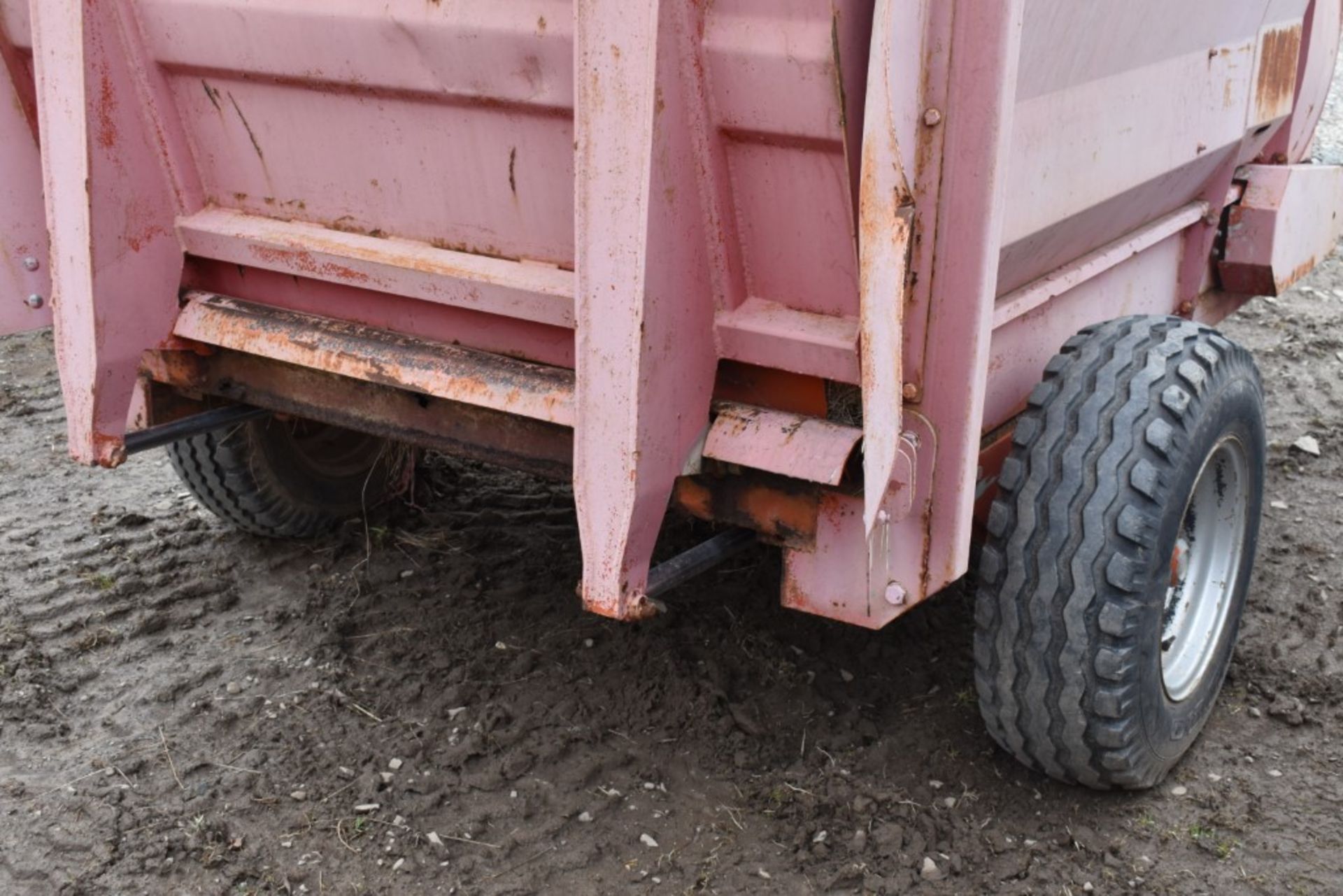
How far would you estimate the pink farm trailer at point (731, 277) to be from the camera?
82.0 inches

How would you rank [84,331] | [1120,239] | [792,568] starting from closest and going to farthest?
1. [792,568]
2. [84,331]
3. [1120,239]

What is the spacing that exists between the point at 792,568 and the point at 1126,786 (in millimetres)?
899

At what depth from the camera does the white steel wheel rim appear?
9.91 feet

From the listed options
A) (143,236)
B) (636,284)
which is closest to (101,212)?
(143,236)

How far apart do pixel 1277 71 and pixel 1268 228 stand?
0.40m

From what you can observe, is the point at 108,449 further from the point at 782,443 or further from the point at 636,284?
the point at 782,443

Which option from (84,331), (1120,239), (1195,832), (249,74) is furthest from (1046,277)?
(84,331)

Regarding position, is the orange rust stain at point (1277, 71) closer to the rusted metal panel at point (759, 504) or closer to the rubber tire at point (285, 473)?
the rusted metal panel at point (759, 504)

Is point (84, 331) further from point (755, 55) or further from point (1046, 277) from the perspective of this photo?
point (1046, 277)

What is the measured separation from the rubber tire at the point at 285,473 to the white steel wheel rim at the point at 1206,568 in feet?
7.21

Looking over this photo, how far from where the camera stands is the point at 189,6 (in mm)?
2592

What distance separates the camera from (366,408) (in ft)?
9.49

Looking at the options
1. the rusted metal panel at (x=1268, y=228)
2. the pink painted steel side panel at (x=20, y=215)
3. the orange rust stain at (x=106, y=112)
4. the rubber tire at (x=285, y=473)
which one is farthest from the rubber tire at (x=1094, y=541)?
the pink painted steel side panel at (x=20, y=215)

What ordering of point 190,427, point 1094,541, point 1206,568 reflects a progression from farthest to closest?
point 1206,568
point 190,427
point 1094,541
